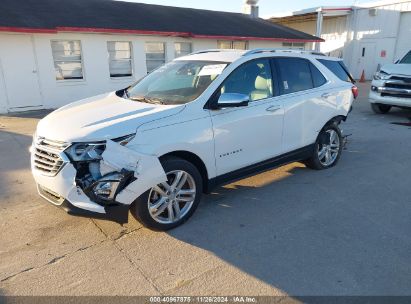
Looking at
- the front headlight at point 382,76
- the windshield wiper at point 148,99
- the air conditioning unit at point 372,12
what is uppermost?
the air conditioning unit at point 372,12

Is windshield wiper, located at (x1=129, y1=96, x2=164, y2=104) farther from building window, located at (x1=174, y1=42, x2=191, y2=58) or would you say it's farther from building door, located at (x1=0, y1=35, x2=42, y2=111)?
building window, located at (x1=174, y1=42, x2=191, y2=58)

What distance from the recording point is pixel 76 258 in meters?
3.28

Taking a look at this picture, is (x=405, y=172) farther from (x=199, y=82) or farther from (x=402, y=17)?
(x=402, y=17)

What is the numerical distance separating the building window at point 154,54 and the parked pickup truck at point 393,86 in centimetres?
913

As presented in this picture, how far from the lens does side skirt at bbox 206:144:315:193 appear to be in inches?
161

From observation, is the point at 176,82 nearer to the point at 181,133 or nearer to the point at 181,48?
the point at 181,133

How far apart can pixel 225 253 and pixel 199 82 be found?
1.99 metres

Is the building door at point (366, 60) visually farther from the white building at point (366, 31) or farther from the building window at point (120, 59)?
the building window at point (120, 59)

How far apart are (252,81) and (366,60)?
71.8 feet

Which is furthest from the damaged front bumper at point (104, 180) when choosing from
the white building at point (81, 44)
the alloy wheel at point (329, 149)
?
the white building at point (81, 44)

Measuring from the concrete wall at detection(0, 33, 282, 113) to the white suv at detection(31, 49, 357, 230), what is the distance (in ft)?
30.2

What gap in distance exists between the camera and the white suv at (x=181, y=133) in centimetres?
323

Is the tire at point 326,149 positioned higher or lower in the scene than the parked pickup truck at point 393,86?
lower

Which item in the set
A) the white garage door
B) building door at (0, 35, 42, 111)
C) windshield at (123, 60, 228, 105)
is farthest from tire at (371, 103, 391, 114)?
the white garage door
